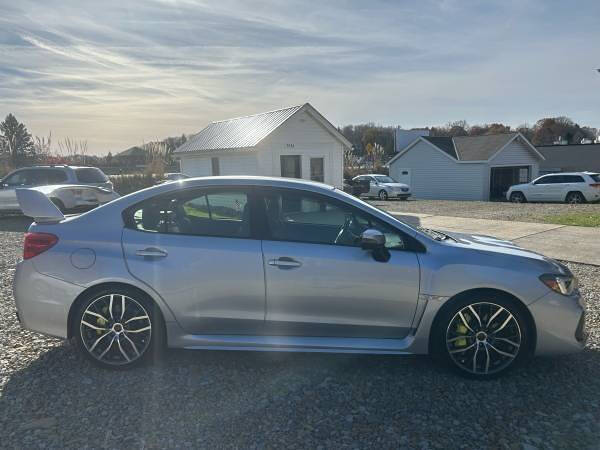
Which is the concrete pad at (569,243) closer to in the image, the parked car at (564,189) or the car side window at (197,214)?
the car side window at (197,214)

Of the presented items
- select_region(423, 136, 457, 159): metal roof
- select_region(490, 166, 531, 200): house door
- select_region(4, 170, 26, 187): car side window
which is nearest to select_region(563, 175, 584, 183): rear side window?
select_region(490, 166, 531, 200): house door

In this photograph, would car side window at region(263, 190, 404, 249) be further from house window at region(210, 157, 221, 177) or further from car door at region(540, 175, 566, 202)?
car door at region(540, 175, 566, 202)

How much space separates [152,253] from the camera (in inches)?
131

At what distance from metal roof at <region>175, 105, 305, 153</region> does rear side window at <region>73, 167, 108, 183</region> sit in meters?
5.33

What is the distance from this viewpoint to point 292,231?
3439 millimetres

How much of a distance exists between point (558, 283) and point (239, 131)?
55.0 ft

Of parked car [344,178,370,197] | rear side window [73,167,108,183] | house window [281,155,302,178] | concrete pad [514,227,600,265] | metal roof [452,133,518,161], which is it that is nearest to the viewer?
concrete pad [514,227,600,265]

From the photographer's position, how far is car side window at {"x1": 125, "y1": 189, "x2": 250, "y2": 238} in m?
3.42

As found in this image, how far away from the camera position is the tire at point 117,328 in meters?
3.35

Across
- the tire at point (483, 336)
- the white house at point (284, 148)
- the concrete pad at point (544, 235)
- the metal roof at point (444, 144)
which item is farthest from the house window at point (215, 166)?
→ the metal roof at point (444, 144)

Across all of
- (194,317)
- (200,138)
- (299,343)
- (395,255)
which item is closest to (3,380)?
(194,317)

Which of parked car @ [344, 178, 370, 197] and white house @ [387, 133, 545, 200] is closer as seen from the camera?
parked car @ [344, 178, 370, 197]

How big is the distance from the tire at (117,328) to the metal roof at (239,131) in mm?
12938

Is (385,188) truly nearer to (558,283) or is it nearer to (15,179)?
(15,179)
